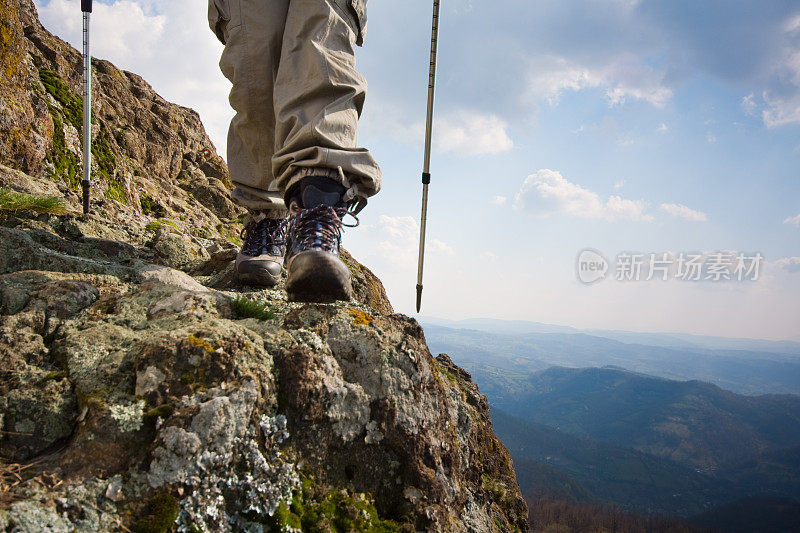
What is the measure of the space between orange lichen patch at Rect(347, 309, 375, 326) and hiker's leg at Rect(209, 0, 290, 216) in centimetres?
147

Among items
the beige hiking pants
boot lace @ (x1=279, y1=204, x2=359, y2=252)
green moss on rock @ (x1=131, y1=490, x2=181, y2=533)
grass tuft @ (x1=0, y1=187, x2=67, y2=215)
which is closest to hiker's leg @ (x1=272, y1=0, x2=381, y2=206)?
the beige hiking pants

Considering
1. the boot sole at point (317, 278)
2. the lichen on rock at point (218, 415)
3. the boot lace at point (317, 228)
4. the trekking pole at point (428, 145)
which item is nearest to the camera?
the lichen on rock at point (218, 415)

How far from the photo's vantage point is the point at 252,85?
4066 millimetres

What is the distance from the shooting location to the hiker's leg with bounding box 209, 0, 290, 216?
12.8 ft

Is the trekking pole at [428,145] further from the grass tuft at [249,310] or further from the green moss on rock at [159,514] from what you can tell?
the green moss on rock at [159,514]

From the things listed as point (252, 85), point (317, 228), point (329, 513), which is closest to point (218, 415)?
point (329, 513)

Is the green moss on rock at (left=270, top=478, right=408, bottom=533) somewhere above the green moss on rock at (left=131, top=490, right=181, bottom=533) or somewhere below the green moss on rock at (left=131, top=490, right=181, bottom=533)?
below

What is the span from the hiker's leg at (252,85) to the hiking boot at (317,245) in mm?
669

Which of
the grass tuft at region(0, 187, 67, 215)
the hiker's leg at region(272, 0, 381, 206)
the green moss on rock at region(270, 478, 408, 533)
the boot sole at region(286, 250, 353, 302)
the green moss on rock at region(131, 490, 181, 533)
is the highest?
the hiker's leg at region(272, 0, 381, 206)

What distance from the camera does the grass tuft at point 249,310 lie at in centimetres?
282

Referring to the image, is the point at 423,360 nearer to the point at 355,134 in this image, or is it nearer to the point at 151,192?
the point at 355,134

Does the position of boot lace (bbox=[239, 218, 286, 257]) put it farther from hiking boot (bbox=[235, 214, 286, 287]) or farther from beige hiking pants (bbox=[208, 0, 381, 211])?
beige hiking pants (bbox=[208, 0, 381, 211])

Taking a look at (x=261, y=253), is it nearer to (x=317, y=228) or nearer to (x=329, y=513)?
(x=317, y=228)

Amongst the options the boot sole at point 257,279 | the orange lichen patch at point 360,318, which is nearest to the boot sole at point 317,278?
the orange lichen patch at point 360,318
